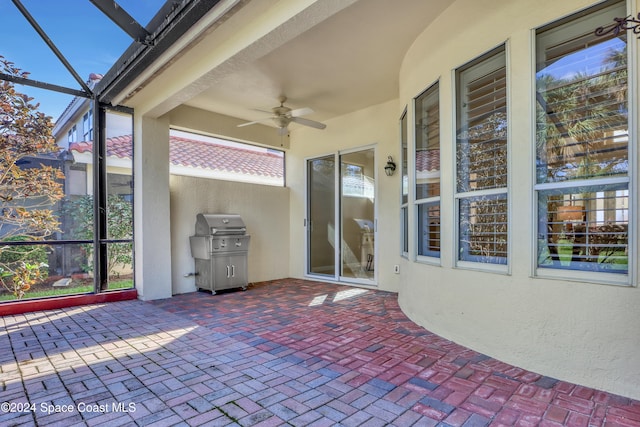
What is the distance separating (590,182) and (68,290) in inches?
222

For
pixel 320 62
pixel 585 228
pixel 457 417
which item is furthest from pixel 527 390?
pixel 320 62

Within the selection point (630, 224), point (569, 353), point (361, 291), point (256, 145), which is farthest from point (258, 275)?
point (630, 224)

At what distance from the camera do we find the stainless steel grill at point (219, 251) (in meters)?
5.20

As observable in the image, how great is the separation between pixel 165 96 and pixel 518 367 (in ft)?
14.8

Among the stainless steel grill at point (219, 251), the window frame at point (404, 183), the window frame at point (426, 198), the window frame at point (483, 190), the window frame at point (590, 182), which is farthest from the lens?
the stainless steel grill at point (219, 251)

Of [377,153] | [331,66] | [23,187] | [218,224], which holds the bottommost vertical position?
[218,224]

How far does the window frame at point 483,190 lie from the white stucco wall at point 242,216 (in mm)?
4031

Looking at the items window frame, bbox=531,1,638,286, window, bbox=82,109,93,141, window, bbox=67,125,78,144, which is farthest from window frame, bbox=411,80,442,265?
window, bbox=67,125,78,144

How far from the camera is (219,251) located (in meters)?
5.25

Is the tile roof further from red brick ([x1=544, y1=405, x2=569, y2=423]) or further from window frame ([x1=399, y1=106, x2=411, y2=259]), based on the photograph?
red brick ([x1=544, y1=405, x2=569, y2=423])

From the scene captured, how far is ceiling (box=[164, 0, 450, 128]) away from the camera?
317 centimetres

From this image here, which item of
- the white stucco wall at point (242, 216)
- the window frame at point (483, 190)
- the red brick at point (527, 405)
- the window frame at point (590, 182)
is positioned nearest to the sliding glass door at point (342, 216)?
the white stucco wall at point (242, 216)

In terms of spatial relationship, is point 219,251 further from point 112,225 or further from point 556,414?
Answer: point 556,414

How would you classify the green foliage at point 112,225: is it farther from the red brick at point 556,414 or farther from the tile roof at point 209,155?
the red brick at point 556,414
